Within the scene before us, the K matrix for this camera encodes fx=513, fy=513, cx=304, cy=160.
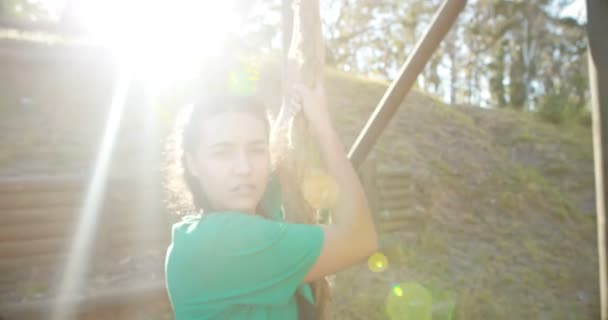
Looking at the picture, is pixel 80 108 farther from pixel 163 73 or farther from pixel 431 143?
pixel 431 143

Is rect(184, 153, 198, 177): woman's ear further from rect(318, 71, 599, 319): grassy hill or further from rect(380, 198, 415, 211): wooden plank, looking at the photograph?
rect(380, 198, 415, 211): wooden plank

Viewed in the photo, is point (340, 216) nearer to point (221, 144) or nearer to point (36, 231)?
point (221, 144)

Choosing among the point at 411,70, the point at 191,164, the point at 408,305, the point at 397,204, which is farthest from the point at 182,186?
the point at 397,204

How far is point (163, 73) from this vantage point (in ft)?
23.7

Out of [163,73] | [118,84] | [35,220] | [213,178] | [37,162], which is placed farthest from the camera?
[163,73]

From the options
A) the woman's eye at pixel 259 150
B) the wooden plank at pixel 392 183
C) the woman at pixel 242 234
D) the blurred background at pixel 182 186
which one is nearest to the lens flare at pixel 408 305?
the blurred background at pixel 182 186

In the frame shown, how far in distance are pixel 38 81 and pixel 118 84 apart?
938 mm

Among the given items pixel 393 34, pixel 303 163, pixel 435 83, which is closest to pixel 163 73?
pixel 303 163

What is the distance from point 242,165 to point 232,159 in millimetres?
36

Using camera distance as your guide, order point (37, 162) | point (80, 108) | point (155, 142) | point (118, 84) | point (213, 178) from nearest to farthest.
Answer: point (213, 178) < point (37, 162) < point (155, 142) < point (80, 108) < point (118, 84)

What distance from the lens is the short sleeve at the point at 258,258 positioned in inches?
51.7

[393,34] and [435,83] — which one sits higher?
[393,34]

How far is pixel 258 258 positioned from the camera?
4.30 feet

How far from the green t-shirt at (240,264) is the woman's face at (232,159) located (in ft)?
0.24
